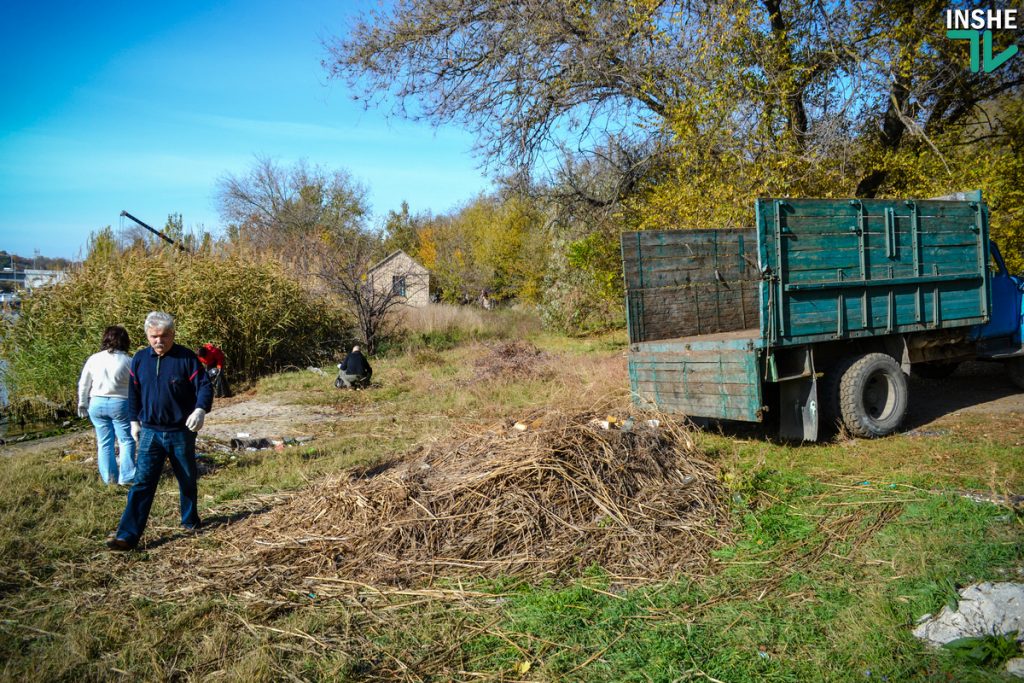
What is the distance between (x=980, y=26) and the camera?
11305mm

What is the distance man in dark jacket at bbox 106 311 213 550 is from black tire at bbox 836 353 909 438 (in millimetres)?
6064

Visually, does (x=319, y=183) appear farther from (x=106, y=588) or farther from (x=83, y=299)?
(x=106, y=588)

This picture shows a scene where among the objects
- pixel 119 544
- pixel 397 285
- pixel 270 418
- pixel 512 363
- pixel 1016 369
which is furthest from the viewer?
pixel 397 285

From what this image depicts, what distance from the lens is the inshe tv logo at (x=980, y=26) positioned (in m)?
11.1

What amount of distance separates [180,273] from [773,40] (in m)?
12.0

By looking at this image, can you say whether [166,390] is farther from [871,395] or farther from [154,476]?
[871,395]

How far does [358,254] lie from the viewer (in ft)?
62.4

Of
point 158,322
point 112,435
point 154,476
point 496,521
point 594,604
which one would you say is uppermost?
point 158,322

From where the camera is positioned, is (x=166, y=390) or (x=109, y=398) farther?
(x=109, y=398)

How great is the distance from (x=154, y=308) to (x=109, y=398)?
7.93 m

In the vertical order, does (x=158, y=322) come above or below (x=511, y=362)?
above

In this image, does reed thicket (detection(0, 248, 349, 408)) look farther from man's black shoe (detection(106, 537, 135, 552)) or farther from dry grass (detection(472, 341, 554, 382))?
man's black shoe (detection(106, 537, 135, 552))

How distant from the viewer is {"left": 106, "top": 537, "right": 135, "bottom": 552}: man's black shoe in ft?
16.4

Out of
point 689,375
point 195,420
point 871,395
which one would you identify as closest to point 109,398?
point 195,420
